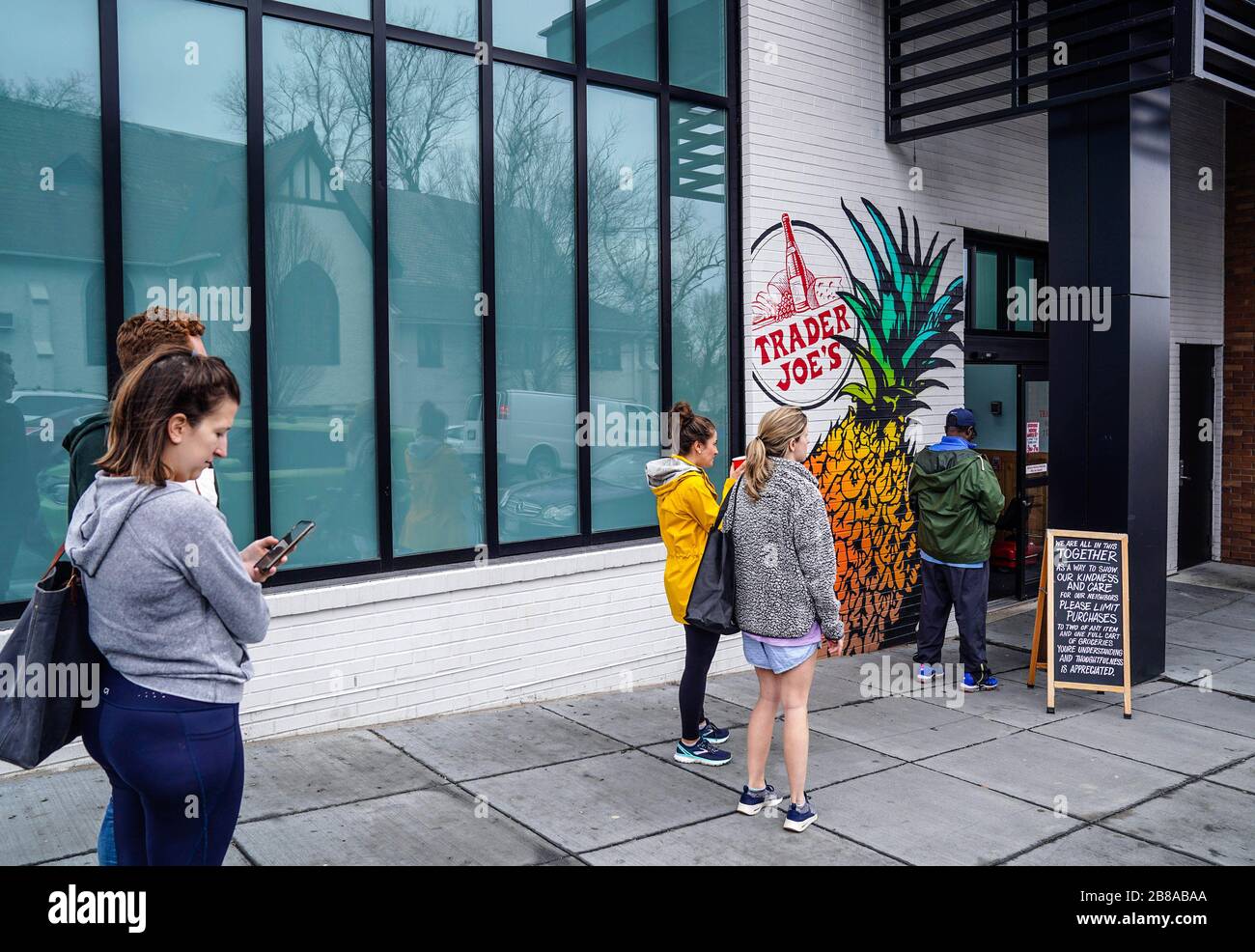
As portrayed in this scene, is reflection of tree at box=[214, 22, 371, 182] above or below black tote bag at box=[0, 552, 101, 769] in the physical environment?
above

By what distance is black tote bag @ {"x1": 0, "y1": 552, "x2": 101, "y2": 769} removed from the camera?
2650 millimetres

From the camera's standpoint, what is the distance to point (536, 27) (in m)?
6.64

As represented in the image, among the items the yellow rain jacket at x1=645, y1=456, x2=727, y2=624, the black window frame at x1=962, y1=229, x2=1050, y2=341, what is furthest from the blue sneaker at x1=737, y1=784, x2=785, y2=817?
the black window frame at x1=962, y1=229, x2=1050, y2=341

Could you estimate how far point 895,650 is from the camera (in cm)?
847

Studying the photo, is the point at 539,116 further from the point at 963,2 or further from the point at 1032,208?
the point at 1032,208

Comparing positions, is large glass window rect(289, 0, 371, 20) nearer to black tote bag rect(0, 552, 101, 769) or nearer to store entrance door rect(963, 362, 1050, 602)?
black tote bag rect(0, 552, 101, 769)

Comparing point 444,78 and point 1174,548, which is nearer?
point 444,78

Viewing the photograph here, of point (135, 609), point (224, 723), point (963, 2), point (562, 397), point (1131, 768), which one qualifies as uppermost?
point (963, 2)

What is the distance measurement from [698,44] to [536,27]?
1.37 meters

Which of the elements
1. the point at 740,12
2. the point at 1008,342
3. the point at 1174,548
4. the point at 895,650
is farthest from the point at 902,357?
the point at 1174,548

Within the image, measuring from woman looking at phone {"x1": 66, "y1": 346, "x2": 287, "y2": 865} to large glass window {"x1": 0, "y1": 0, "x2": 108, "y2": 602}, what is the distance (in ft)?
Result: 8.63

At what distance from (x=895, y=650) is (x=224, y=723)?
6679 millimetres

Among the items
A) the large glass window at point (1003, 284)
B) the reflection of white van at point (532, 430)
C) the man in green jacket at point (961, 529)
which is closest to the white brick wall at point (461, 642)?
the reflection of white van at point (532, 430)

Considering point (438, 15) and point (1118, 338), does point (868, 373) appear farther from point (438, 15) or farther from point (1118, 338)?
point (438, 15)
